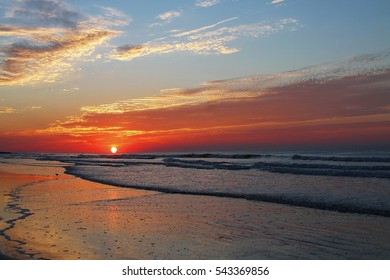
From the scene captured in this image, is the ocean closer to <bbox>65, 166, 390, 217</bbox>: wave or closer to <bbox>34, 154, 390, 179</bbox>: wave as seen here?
<bbox>65, 166, 390, 217</bbox>: wave

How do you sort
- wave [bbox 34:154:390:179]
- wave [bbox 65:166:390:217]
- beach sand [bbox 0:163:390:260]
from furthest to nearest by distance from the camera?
Result: wave [bbox 34:154:390:179] < wave [bbox 65:166:390:217] < beach sand [bbox 0:163:390:260]

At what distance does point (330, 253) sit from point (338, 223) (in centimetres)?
284

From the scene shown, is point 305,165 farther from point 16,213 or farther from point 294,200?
point 16,213

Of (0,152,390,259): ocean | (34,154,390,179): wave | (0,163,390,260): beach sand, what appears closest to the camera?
(0,163,390,260): beach sand

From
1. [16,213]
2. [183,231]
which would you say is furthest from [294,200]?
[16,213]

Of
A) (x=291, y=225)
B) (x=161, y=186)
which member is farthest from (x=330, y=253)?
(x=161, y=186)

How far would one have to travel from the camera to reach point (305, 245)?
7.83 meters

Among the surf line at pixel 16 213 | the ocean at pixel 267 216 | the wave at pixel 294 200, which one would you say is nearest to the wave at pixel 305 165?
the ocean at pixel 267 216

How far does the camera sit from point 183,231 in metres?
9.10

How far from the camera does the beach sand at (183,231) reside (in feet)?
24.1

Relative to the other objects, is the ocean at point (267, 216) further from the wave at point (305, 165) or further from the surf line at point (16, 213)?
the wave at point (305, 165)

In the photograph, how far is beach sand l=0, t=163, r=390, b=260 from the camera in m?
7.34

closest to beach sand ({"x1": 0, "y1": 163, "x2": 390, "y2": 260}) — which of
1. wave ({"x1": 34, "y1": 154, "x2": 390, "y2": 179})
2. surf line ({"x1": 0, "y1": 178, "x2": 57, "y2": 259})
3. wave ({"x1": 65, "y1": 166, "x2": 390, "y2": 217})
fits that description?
surf line ({"x1": 0, "y1": 178, "x2": 57, "y2": 259})
